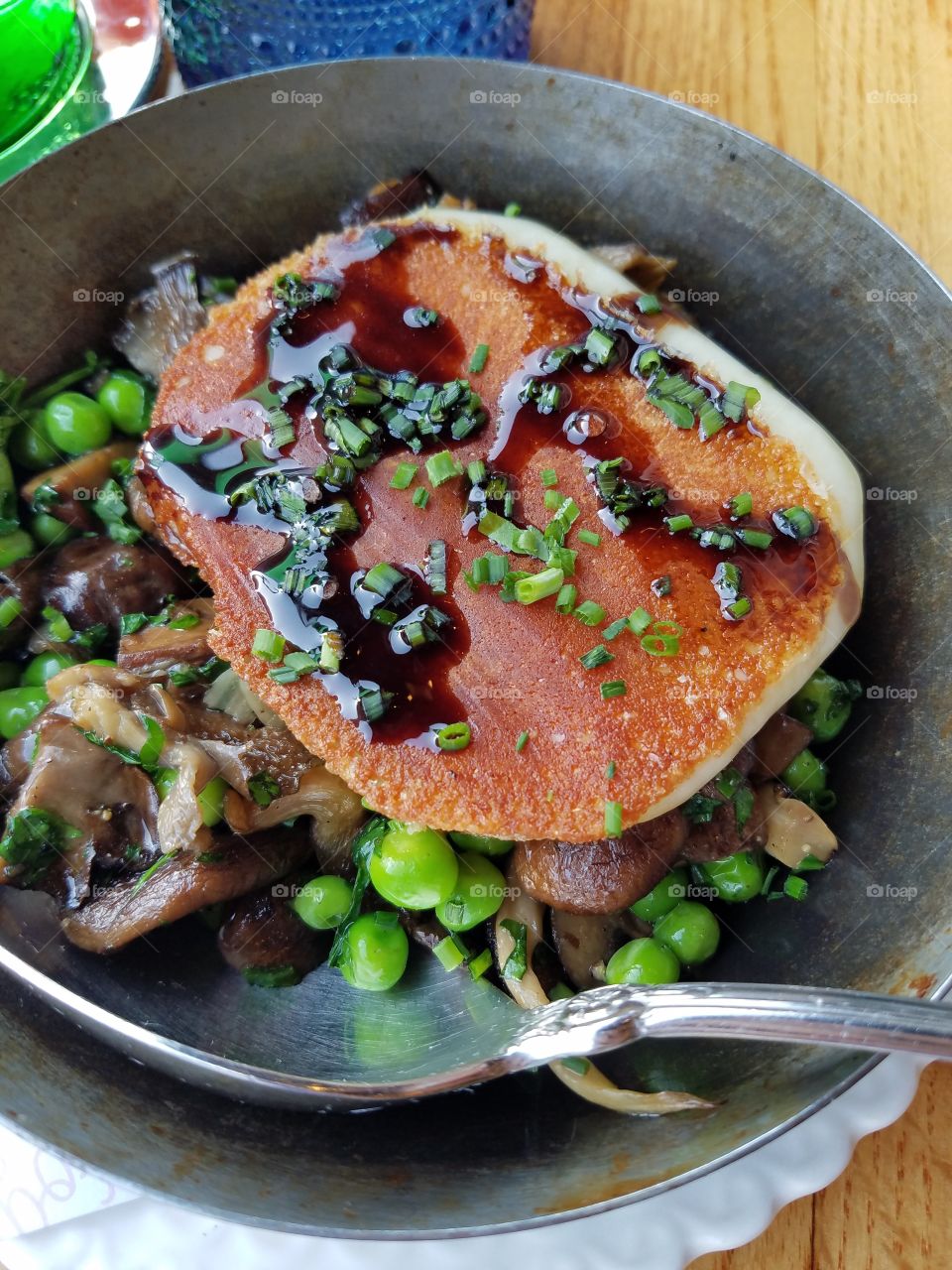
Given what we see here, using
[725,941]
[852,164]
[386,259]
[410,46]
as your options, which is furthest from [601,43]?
[725,941]

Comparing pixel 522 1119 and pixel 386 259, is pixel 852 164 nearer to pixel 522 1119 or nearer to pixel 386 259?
pixel 386 259

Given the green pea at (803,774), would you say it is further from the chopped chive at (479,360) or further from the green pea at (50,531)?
the green pea at (50,531)

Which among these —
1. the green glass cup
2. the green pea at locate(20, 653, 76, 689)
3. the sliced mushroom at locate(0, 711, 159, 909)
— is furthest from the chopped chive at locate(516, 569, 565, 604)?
the green glass cup

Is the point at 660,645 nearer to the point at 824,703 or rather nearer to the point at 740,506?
the point at 740,506

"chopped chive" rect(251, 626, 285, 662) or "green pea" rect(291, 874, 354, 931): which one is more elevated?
"chopped chive" rect(251, 626, 285, 662)

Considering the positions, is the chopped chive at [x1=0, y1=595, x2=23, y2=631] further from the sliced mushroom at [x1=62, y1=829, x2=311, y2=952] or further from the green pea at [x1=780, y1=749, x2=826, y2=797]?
the green pea at [x1=780, y1=749, x2=826, y2=797]

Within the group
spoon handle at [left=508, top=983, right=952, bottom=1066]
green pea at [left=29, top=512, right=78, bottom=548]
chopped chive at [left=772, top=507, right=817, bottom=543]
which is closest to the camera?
spoon handle at [left=508, top=983, right=952, bottom=1066]

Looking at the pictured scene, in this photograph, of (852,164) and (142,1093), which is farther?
(852,164)

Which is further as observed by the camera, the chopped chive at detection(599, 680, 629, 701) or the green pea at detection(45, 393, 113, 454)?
the green pea at detection(45, 393, 113, 454)
